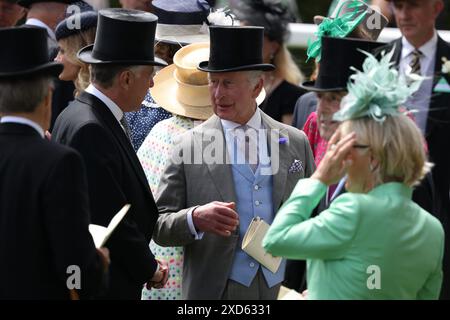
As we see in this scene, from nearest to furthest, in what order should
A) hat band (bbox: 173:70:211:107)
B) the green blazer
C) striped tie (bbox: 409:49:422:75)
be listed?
the green blazer → striped tie (bbox: 409:49:422:75) → hat band (bbox: 173:70:211:107)

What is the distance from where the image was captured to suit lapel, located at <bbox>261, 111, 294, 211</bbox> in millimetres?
5664

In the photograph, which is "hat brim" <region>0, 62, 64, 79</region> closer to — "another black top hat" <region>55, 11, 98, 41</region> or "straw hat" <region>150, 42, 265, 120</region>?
"straw hat" <region>150, 42, 265, 120</region>

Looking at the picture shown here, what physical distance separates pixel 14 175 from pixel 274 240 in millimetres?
1074

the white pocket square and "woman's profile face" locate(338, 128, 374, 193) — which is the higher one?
"woman's profile face" locate(338, 128, 374, 193)

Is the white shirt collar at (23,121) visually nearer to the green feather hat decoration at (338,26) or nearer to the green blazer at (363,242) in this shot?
the green blazer at (363,242)

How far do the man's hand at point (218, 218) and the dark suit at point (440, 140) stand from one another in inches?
42.2

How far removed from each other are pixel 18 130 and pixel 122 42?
3.76 ft

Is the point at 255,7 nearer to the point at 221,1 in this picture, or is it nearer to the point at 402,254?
the point at 221,1

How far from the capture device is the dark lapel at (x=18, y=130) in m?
4.53

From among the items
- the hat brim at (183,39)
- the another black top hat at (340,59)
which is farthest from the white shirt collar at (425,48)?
the hat brim at (183,39)

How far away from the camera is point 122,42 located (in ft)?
18.1

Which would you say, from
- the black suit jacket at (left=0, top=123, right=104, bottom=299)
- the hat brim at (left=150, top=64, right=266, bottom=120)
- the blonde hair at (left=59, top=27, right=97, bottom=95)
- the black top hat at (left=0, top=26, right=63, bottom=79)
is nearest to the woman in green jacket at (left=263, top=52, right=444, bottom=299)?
the black suit jacket at (left=0, top=123, right=104, bottom=299)

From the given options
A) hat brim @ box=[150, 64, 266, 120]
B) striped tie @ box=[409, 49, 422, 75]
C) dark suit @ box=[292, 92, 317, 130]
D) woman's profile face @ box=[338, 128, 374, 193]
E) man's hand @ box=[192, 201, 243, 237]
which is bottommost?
man's hand @ box=[192, 201, 243, 237]

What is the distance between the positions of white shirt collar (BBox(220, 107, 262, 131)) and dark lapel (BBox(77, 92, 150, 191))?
604mm
